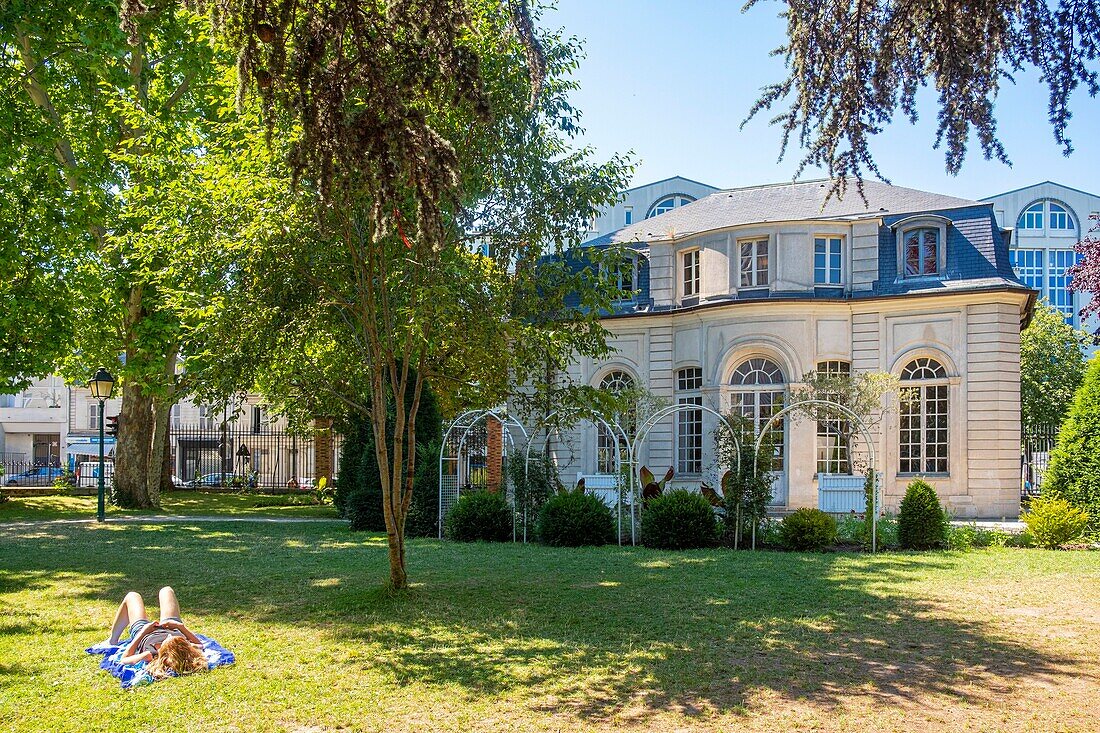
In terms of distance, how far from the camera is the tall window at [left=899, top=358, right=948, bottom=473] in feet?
77.6

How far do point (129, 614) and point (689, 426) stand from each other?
20.4 metres

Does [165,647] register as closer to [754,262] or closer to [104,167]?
[104,167]

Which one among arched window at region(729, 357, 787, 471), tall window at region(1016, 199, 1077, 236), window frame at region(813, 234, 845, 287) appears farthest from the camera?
tall window at region(1016, 199, 1077, 236)

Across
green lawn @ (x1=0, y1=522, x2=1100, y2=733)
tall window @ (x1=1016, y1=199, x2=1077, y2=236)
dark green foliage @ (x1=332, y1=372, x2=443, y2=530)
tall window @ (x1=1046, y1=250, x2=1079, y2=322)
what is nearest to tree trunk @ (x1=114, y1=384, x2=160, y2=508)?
dark green foliage @ (x1=332, y1=372, x2=443, y2=530)

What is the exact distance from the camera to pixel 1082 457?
1606 centimetres

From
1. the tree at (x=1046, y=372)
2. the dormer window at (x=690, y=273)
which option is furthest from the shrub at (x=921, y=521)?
the tree at (x=1046, y=372)

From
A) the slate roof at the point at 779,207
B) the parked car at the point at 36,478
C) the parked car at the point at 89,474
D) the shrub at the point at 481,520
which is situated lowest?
the parked car at the point at 36,478

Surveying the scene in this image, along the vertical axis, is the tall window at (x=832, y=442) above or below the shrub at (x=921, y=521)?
above

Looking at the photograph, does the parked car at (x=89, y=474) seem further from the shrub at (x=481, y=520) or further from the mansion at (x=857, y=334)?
the shrub at (x=481, y=520)

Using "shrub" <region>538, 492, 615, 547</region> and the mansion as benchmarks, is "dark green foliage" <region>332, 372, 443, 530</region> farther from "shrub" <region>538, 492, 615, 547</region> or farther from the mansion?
the mansion

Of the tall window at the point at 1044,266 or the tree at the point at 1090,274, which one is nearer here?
the tree at the point at 1090,274

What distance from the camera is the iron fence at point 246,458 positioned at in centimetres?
3844

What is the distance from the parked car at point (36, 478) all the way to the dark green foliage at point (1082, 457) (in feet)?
113

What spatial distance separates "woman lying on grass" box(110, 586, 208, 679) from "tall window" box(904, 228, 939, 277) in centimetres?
2100
